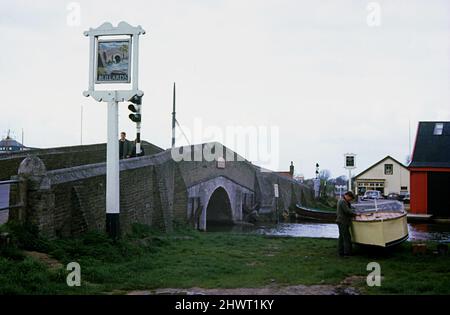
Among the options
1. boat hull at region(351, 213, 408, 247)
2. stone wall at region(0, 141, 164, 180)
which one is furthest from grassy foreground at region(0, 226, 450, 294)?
stone wall at region(0, 141, 164, 180)

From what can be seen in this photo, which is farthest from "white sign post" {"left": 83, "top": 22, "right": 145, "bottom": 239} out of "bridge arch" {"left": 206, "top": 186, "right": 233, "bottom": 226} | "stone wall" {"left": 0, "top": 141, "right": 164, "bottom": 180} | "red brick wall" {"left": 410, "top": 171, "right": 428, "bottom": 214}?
"red brick wall" {"left": 410, "top": 171, "right": 428, "bottom": 214}

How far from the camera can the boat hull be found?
11.2 metres

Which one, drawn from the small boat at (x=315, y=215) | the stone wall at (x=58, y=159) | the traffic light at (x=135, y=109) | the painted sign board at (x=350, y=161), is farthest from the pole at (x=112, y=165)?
the small boat at (x=315, y=215)

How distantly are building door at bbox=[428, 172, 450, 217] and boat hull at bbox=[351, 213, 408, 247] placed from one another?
17224 millimetres

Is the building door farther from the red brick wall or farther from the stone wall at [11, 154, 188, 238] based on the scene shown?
the stone wall at [11, 154, 188, 238]

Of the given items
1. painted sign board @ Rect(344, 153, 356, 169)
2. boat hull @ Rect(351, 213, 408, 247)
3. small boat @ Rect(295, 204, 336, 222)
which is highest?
painted sign board @ Rect(344, 153, 356, 169)

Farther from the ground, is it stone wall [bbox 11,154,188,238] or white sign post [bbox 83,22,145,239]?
white sign post [bbox 83,22,145,239]

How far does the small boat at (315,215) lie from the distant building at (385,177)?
91.1 feet

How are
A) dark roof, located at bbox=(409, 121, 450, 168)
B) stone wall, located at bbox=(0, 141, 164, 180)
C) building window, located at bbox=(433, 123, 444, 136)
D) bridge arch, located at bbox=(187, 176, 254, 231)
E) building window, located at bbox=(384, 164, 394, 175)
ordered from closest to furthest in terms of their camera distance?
stone wall, located at bbox=(0, 141, 164, 180) → bridge arch, located at bbox=(187, 176, 254, 231) → dark roof, located at bbox=(409, 121, 450, 168) → building window, located at bbox=(433, 123, 444, 136) → building window, located at bbox=(384, 164, 394, 175)

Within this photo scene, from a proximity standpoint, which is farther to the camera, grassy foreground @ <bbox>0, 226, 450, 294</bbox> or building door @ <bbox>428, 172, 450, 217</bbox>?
building door @ <bbox>428, 172, 450, 217</bbox>

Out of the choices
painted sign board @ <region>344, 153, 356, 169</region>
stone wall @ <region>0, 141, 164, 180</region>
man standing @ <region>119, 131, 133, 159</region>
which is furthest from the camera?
stone wall @ <region>0, 141, 164, 180</region>

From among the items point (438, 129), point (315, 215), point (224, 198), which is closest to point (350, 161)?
point (224, 198)
